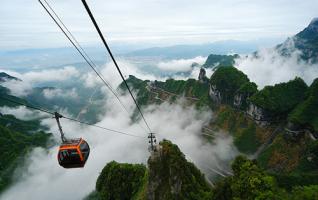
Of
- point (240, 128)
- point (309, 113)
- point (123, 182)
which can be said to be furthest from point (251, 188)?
point (240, 128)

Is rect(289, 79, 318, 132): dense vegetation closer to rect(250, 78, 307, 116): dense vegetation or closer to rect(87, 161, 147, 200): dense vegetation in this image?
rect(250, 78, 307, 116): dense vegetation

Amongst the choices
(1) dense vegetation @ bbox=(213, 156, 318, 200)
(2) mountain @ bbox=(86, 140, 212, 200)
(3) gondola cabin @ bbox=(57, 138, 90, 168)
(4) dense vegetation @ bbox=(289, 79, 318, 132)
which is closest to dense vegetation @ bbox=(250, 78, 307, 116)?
(4) dense vegetation @ bbox=(289, 79, 318, 132)

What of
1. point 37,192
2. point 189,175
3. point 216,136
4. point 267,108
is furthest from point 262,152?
point 37,192

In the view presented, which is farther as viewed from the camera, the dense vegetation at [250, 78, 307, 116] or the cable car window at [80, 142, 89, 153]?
the dense vegetation at [250, 78, 307, 116]

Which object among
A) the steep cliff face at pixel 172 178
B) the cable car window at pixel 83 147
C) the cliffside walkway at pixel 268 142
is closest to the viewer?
the cable car window at pixel 83 147

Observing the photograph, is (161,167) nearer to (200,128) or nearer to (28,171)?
(200,128)

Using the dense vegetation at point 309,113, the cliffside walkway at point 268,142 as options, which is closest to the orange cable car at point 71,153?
the dense vegetation at point 309,113

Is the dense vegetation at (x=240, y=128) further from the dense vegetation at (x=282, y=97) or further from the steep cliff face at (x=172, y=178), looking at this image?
the steep cliff face at (x=172, y=178)
